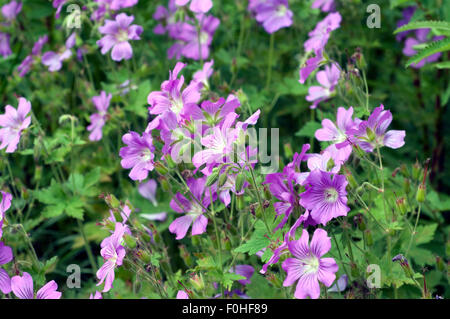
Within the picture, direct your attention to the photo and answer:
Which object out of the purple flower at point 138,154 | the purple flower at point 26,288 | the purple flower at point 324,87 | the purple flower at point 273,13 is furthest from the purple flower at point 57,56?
the purple flower at point 26,288

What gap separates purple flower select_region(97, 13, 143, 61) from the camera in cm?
223

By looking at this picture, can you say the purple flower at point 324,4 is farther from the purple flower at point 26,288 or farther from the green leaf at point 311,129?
the purple flower at point 26,288

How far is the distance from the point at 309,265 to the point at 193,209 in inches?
18.7

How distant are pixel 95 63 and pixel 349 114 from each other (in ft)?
5.53

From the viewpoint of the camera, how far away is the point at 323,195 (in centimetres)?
149

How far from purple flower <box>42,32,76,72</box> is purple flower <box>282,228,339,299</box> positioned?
1.45 meters

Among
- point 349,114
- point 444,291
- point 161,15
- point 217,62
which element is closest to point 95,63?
point 161,15

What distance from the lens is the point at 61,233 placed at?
2.67 m

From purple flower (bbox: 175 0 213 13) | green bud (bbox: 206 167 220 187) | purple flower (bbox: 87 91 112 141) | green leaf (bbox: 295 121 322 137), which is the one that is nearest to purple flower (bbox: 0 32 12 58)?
purple flower (bbox: 87 91 112 141)

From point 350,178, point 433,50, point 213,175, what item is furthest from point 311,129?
point 213,175

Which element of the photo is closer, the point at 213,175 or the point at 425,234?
the point at 213,175

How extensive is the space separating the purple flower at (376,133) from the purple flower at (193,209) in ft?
1.44

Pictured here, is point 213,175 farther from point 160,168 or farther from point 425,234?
point 425,234
